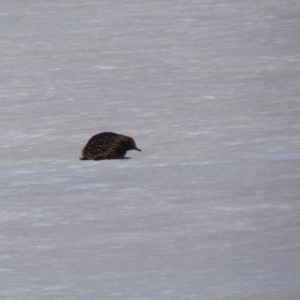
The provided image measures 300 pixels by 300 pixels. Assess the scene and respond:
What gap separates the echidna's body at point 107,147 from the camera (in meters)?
4.09

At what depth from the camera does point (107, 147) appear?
413cm

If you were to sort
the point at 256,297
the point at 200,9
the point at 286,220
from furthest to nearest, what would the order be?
the point at 200,9, the point at 286,220, the point at 256,297

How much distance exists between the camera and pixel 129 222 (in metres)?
2.88

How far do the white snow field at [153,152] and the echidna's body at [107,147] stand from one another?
7cm

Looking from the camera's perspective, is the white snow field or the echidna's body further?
the echidna's body

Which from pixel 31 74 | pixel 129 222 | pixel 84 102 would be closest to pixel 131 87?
pixel 84 102

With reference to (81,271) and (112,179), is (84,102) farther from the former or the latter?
(81,271)

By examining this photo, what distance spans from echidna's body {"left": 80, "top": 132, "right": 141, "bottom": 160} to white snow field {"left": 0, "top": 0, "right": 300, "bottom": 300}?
0.22 ft

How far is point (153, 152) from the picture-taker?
4.14 metres

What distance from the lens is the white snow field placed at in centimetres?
239

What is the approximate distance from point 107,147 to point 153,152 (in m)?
0.21

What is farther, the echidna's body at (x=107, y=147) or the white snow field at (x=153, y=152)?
the echidna's body at (x=107, y=147)

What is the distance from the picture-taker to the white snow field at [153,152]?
239 cm

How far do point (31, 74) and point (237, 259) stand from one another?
13.1ft
